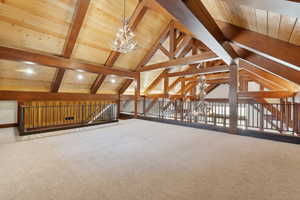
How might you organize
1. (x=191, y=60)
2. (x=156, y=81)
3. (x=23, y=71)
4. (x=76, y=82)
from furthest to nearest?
(x=156, y=81), (x=76, y=82), (x=191, y=60), (x=23, y=71)

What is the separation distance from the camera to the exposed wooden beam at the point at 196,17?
1.69 meters

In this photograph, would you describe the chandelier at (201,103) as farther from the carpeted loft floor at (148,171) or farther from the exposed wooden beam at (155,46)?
the carpeted loft floor at (148,171)

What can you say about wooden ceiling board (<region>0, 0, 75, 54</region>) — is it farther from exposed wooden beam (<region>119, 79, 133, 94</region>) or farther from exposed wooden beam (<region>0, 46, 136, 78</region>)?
exposed wooden beam (<region>119, 79, 133, 94</region>)

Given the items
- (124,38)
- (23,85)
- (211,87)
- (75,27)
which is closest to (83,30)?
(75,27)

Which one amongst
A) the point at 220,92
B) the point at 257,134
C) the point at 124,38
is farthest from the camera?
the point at 220,92

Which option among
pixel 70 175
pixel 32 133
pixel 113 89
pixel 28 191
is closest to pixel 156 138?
pixel 70 175

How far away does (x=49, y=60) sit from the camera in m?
4.55

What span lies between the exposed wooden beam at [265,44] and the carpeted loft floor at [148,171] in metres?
1.83

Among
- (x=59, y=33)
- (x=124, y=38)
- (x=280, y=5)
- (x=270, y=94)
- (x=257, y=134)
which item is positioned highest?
(x=59, y=33)

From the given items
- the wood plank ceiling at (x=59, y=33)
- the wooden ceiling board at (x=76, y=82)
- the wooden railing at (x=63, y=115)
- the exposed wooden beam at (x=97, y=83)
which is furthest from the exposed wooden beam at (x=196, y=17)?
the wooden ceiling board at (x=76, y=82)

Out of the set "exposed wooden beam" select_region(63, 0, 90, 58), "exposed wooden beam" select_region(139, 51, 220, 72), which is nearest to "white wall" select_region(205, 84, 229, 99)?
"exposed wooden beam" select_region(139, 51, 220, 72)

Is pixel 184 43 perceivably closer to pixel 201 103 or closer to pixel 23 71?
pixel 201 103

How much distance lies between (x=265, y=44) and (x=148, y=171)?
10.7ft

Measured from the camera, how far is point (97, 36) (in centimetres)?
492
